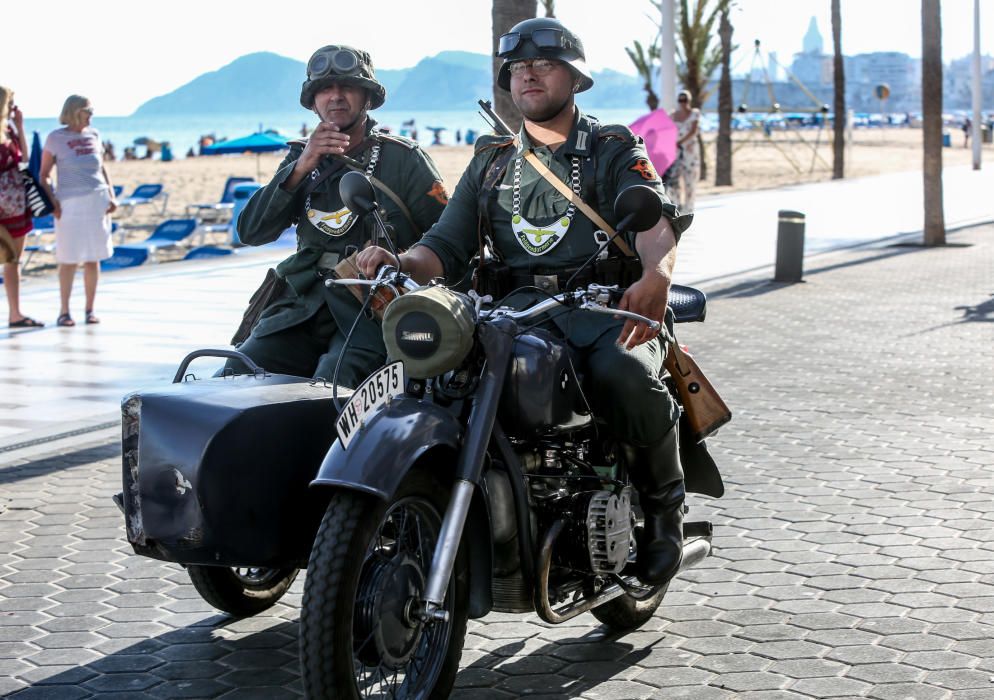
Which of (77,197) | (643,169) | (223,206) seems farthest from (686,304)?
(223,206)

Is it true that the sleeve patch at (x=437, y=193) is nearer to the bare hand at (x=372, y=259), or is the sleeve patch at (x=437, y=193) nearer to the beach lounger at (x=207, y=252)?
the bare hand at (x=372, y=259)

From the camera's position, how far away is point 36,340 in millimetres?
11875

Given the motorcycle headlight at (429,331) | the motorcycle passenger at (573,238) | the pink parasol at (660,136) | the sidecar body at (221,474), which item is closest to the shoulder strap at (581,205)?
the motorcycle passenger at (573,238)

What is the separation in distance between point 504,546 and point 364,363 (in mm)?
1200

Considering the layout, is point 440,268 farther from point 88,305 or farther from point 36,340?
point 88,305

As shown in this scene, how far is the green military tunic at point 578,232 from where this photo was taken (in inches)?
165

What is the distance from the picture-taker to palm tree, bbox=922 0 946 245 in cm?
1906

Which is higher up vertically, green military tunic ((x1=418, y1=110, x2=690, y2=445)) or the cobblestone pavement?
green military tunic ((x1=418, y1=110, x2=690, y2=445))

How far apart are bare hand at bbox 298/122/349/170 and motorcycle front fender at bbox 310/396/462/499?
1.70m

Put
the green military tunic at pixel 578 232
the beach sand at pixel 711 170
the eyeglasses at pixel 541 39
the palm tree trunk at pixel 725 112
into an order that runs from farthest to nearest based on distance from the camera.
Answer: the palm tree trunk at pixel 725 112, the beach sand at pixel 711 170, the eyeglasses at pixel 541 39, the green military tunic at pixel 578 232

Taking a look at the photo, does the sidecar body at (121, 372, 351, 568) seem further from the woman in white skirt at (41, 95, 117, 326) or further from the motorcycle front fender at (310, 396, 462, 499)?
the woman in white skirt at (41, 95, 117, 326)

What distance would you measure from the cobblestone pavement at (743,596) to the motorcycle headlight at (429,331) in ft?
3.81

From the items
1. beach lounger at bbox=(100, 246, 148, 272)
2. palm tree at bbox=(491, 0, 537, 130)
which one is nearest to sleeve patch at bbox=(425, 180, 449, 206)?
palm tree at bbox=(491, 0, 537, 130)

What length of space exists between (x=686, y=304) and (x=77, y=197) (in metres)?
9.68
